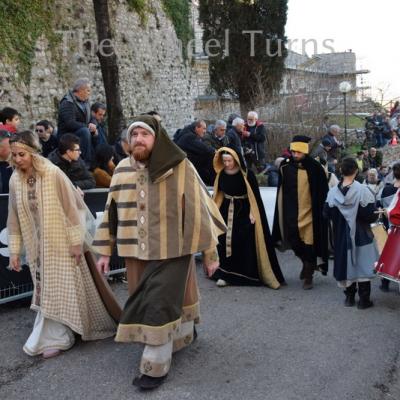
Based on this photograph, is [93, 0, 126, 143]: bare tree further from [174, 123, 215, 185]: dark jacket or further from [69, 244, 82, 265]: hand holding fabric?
[69, 244, 82, 265]: hand holding fabric

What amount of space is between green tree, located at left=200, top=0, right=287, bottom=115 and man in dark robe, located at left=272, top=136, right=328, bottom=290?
16117mm

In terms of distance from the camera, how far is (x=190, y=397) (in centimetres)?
381

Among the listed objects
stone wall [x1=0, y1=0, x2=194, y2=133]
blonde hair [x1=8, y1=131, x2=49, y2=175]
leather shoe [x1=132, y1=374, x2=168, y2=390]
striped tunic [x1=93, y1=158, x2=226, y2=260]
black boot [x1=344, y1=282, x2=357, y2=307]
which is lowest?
black boot [x1=344, y1=282, x2=357, y2=307]

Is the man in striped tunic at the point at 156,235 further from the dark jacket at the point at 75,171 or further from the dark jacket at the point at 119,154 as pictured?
the dark jacket at the point at 119,154

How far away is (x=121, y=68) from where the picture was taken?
1706 cm

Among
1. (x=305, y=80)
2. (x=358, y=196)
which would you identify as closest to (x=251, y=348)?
(x=358, y=196)

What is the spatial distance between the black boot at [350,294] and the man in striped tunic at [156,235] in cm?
229

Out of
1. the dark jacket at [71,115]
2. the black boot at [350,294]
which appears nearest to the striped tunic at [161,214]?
the black boot at [350,294]

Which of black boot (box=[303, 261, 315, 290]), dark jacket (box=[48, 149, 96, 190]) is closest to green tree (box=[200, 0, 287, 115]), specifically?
black boot (box=[303, 261, 315, 290])

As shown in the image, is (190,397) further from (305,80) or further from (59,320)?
(305,80)

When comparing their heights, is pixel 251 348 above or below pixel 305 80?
below

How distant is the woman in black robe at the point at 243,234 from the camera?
6738 mm

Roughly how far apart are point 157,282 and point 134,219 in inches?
20.3

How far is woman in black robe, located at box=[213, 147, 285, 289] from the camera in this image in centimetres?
674
